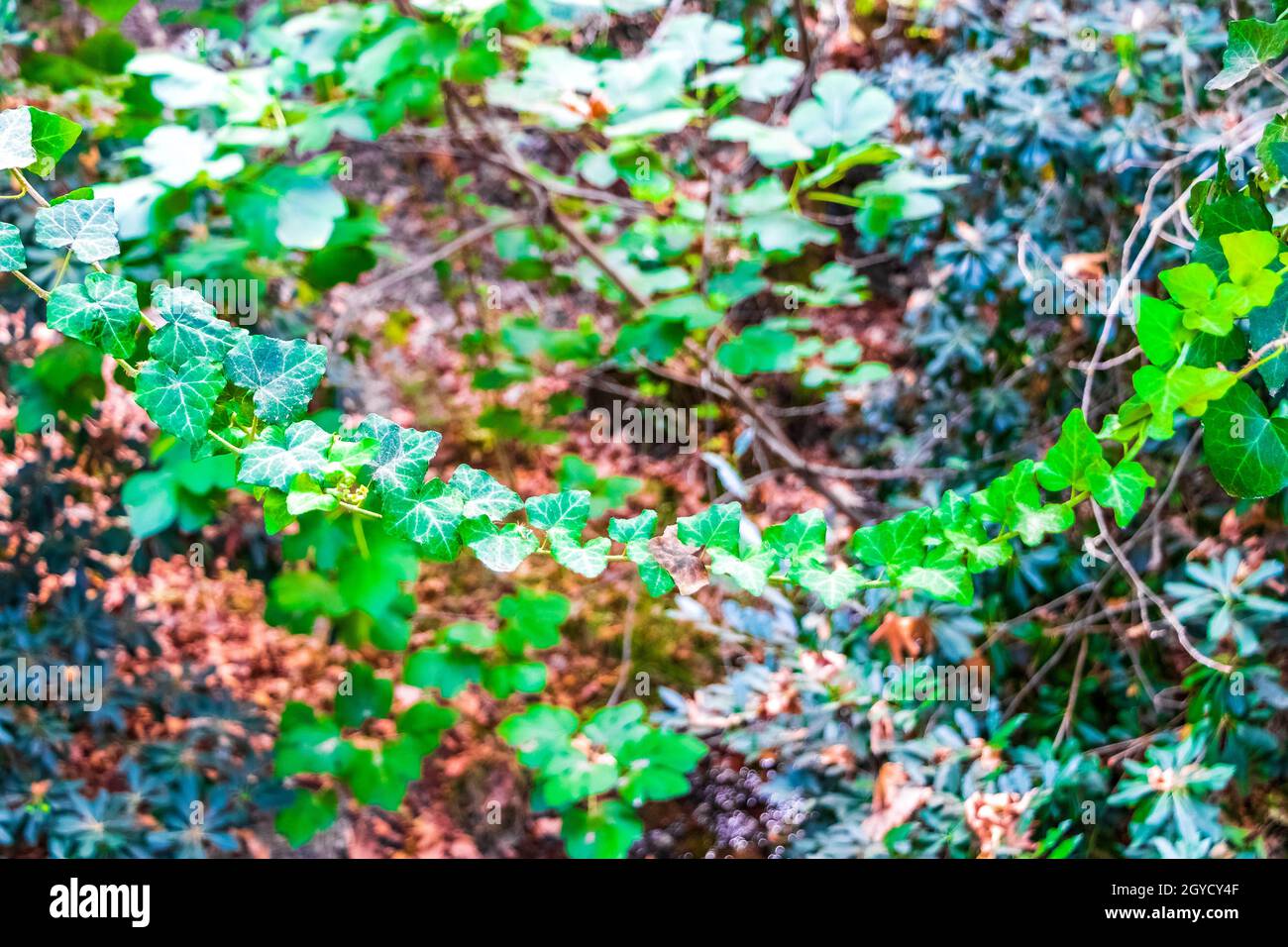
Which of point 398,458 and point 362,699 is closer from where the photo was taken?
point 398,458

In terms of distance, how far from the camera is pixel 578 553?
2.54ft

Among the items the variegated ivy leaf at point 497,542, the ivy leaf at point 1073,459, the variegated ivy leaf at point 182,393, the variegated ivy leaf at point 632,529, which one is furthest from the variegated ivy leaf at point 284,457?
the ivy leaf at point 1073,459

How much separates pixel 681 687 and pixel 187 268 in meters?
1.62

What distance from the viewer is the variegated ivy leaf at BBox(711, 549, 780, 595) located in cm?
79

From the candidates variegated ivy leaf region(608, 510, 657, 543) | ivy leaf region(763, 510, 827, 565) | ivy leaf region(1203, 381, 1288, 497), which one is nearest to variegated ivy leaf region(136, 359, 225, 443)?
variegated ivy leaf region(608, 510, 657, 543)

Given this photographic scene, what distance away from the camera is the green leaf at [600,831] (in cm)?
161

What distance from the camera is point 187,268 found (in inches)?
60.9

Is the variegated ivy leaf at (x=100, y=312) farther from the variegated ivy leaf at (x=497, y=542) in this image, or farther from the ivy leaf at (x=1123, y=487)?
the ivy leaf at (x=1123, y=487)

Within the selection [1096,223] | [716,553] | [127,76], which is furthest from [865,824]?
[127,76]

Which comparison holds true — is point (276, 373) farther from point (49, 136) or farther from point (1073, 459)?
point (1073, 459)

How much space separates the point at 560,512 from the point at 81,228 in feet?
1.39

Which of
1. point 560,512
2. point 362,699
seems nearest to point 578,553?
point 560,512

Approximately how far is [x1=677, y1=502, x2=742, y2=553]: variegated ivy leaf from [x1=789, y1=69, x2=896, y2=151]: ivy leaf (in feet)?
2.78

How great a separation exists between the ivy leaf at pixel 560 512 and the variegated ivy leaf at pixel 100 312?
0.33 m
